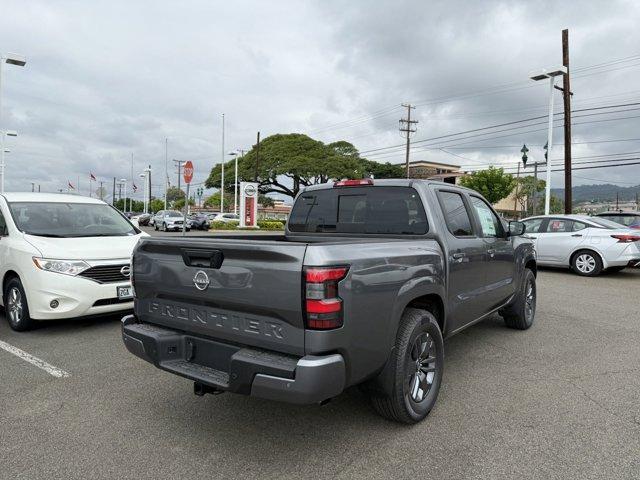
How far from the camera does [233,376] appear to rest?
2.70 meters

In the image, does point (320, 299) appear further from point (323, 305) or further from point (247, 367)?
point (247, 367)

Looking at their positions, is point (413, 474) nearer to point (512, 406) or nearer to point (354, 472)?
point (354, 472)

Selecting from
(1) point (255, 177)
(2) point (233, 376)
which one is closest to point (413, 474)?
(2) point (233, 376)

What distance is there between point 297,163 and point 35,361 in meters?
50.3

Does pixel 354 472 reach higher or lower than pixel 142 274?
lower

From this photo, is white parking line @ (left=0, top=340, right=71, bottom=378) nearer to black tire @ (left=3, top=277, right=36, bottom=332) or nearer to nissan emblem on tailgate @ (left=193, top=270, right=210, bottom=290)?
black tire @ (left=3, top=277, right=36, bottom=332)

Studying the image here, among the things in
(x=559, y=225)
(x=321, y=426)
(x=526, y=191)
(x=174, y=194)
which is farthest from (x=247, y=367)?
(x=174, y=194)

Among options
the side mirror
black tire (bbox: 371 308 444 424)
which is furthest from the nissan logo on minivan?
the side mirror

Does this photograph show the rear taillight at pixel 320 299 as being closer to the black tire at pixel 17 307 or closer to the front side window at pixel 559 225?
the black tire at pixel 17 307

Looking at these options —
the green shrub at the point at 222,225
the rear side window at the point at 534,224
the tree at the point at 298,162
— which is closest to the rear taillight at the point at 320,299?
the rear side window at the point at 534,224

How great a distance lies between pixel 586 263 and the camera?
11.0 meters

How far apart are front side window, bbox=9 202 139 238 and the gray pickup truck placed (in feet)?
10.8

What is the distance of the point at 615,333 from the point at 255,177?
5250 cm

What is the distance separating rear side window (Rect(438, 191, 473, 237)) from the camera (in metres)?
4.14
